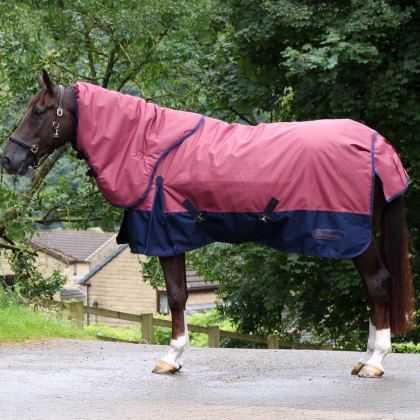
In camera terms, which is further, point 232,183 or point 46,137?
point 46,137

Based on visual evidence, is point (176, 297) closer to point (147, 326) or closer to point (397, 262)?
point (397, 262)

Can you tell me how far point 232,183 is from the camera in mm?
7266

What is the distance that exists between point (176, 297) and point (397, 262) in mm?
1693

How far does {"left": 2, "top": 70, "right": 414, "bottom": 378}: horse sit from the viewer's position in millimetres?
7223

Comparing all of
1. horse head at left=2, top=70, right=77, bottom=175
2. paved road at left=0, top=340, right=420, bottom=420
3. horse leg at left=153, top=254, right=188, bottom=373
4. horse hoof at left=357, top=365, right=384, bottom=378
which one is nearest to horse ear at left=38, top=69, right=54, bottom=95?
horse head at left=2, top=70, right=77, bottom=175

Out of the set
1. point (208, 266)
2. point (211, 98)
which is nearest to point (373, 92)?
point (211, 98)

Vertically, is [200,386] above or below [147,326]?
above

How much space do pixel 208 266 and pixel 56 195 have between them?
3400mm

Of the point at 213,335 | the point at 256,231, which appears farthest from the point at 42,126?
the point at 213,335

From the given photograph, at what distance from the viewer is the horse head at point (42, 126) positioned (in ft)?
24.5

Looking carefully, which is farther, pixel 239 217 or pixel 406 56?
pixel 406 56

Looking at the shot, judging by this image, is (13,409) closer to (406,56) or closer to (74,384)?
(74,384)

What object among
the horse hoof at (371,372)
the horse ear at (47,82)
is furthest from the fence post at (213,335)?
the horse ear at (47,82)

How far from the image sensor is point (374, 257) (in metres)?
7.36
